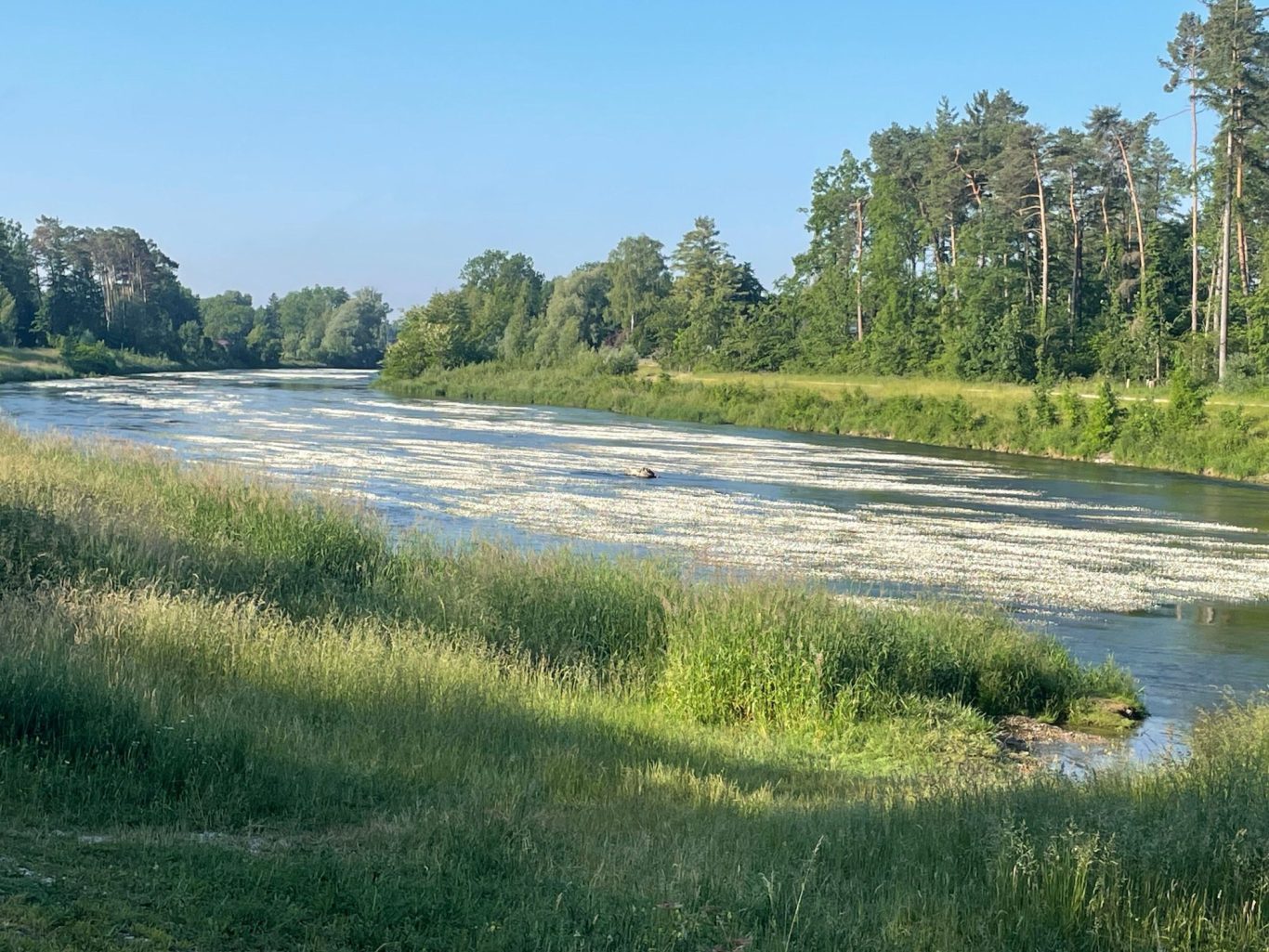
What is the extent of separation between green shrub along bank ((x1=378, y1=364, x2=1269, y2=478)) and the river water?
228 cm

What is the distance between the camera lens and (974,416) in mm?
65562

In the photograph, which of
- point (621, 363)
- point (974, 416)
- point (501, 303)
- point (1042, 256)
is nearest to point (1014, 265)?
point (1042, 256)

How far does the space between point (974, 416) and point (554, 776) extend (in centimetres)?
5931

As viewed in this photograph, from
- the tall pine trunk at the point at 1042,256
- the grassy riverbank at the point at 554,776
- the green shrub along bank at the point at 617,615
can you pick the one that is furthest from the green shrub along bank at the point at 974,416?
the grassy riverbank at the point at 554,776

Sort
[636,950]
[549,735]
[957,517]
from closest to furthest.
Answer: [636,950] < [549,735] < [957,517]

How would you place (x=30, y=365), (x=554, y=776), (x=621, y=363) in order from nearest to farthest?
1. (x=554, y=776)
2. (x=621, y=363)
3. (x=30, y=365)

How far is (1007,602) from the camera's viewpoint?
2272 cm

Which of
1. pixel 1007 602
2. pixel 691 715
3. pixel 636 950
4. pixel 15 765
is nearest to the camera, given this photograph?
pixel 636 950

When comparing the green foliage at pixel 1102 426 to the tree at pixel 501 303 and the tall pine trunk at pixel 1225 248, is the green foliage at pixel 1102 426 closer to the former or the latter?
the tall pine trunk at pixel 1225 248

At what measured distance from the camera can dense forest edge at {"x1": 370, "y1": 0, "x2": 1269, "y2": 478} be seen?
59969 mm

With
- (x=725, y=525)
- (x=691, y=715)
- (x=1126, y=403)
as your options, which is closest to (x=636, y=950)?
(x=691, y=715)

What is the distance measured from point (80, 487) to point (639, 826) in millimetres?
16000

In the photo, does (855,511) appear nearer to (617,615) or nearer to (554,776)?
(617,615)

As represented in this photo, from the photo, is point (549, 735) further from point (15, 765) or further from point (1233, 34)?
point (1233, 34)
